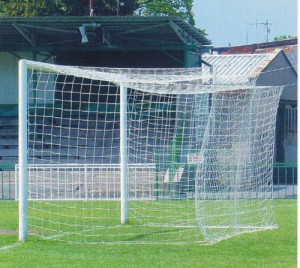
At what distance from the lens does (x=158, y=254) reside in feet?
40.8

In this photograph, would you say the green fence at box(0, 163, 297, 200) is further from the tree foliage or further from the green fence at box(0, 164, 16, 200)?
the tree foliage

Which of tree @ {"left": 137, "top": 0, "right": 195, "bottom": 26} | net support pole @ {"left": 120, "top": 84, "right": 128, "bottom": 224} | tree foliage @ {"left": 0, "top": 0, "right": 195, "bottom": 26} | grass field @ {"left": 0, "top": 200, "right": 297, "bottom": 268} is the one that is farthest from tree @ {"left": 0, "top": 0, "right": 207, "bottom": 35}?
grass field @ {"left": 0, "top": 200, "right": 297, "bottom": 268}

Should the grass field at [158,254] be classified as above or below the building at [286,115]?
below

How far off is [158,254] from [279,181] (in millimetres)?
13671

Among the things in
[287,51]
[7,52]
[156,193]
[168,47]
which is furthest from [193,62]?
[287,51]

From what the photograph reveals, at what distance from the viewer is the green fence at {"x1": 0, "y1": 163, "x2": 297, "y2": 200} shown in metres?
25.4

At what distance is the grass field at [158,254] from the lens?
11562 mm

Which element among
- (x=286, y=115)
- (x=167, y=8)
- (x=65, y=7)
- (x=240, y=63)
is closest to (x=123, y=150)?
(x=65, y=7)

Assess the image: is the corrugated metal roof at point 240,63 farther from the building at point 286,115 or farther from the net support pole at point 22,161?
the net support pole at point 22,161

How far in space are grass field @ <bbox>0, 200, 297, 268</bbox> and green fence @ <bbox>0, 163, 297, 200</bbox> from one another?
1055 cm

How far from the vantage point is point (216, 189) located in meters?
15.8

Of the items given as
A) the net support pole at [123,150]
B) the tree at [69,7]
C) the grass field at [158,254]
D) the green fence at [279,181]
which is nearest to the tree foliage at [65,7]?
the tree at [69,7]

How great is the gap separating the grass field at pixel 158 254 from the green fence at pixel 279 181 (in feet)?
34.6

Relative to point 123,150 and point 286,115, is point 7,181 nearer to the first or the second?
point 123,150
